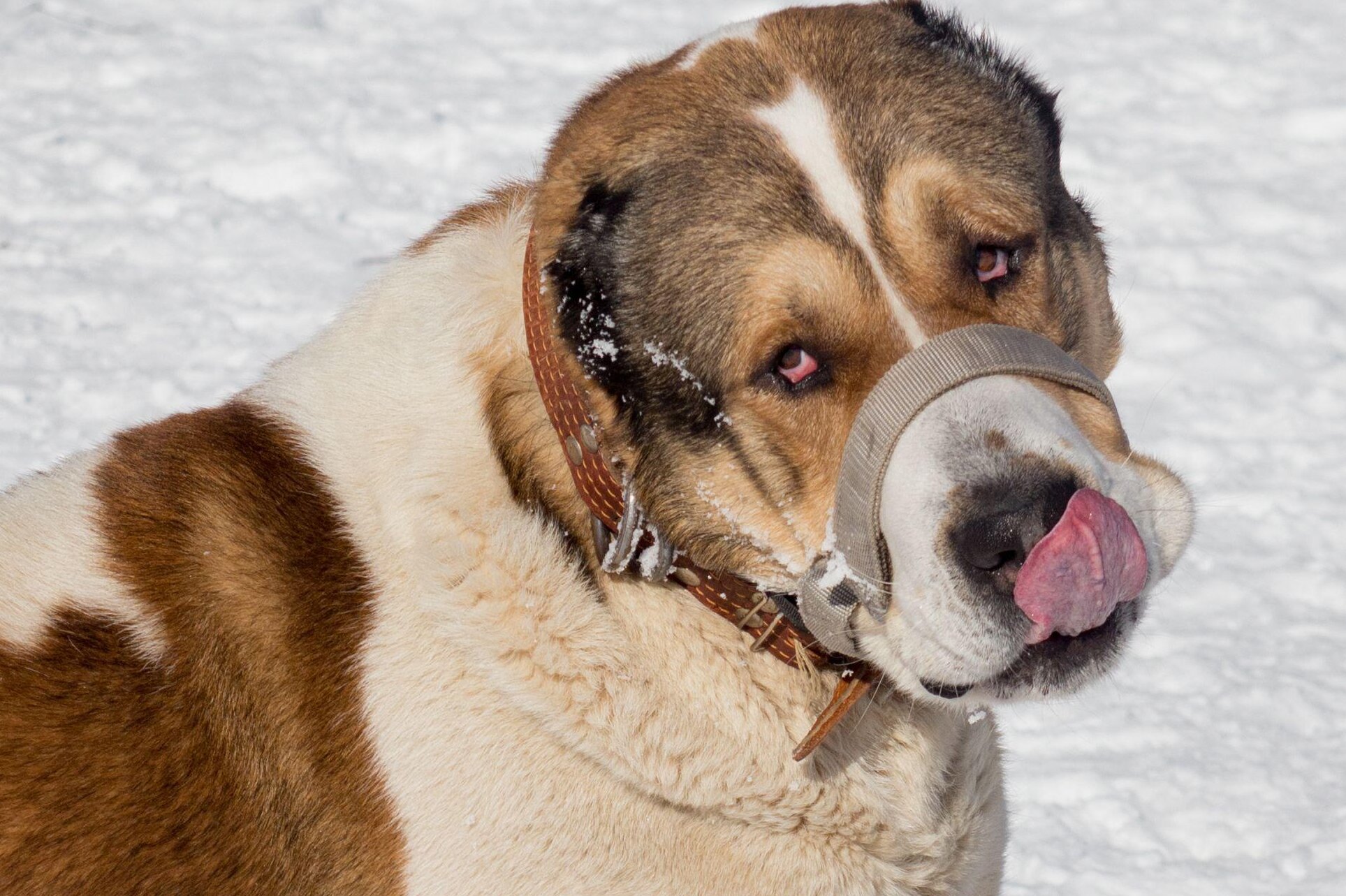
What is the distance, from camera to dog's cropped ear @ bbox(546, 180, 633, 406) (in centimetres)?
252

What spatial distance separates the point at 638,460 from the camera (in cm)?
253

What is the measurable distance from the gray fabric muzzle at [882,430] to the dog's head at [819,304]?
0.03m

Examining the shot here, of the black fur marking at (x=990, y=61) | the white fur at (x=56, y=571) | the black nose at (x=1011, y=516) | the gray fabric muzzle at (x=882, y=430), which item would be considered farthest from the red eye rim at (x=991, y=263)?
the white fur at (x=56, y=571)

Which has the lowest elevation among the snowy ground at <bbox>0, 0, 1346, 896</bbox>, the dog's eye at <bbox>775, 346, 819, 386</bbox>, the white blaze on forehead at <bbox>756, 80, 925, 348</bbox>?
the snowy ground at <bbox>0, 0, 1346, 896</bbox>

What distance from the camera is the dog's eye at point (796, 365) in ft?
8.02

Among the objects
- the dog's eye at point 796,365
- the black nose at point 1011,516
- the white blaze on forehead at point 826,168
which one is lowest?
the black nose at point 1011,516

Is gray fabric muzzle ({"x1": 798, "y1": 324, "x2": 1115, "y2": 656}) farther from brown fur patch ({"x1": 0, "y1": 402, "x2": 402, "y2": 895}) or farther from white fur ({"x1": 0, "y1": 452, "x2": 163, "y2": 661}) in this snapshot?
white fur ({"x1": 0, "y1": 452, "x2": 163, "y2": 661})

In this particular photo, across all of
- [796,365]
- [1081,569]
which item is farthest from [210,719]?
[1081,569]

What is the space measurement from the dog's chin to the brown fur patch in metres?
0.94

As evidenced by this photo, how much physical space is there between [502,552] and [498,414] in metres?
0.26

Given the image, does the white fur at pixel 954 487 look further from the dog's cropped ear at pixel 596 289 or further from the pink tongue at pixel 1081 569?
the dog's cropped ear at pixel 596 289

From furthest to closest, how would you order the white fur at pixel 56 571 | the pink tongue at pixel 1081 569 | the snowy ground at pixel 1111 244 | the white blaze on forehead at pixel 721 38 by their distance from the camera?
the snowy ground at pixel 1111 244 < the white blaze on forehead at pixel 721 38 < the white fur at pixel 56 571 < the pink tongue at pixel 1081 569

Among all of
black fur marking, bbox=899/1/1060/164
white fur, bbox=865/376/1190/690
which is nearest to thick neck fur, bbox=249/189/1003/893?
white fur, bbox=865/376/1190/690

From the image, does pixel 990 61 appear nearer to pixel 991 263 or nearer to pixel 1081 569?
pixel 991 263
